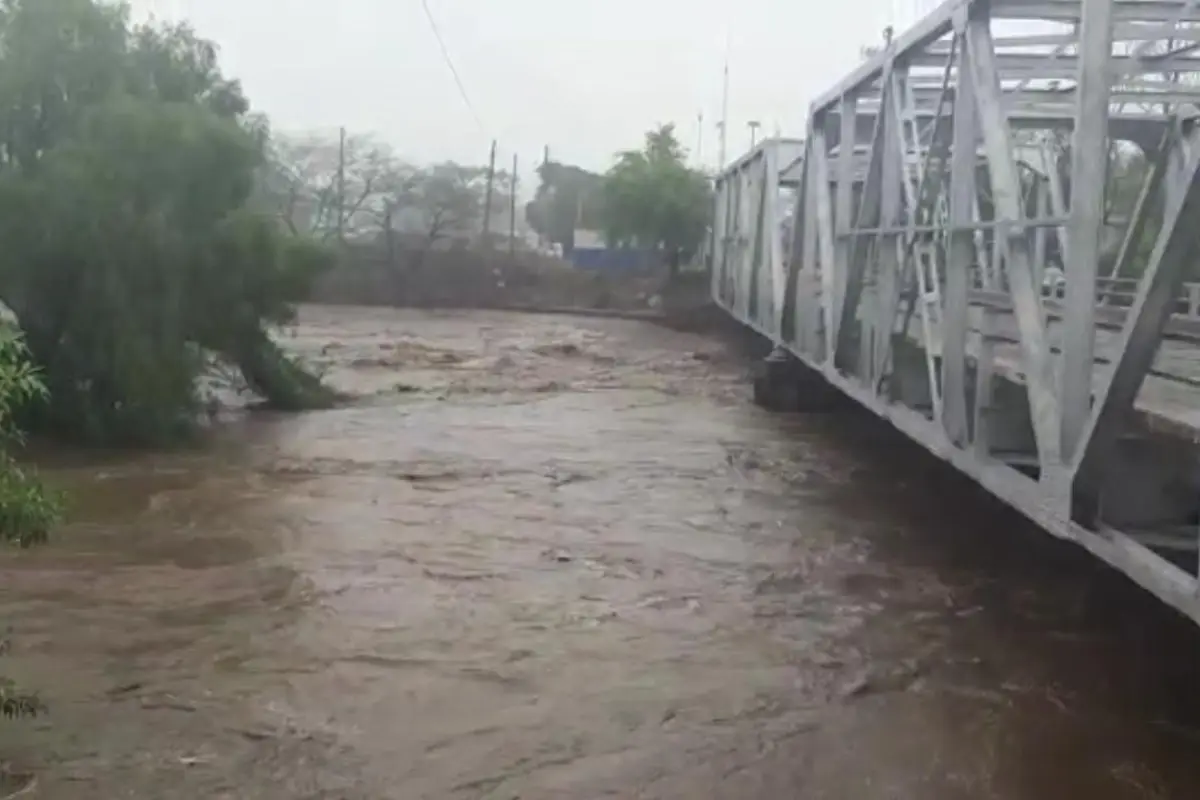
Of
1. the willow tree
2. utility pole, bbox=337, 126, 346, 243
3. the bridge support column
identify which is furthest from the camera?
utility pole, bbox=337, 126, 346, 243

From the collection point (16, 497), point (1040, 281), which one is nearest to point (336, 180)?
point (1040, 281)

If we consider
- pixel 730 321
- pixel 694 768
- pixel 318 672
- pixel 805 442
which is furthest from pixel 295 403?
pixel 730 321

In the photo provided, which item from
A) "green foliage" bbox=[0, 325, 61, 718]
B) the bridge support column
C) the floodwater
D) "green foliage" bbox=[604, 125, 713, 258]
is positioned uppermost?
"green foliage" bbox=[604, 125, 713, 258]

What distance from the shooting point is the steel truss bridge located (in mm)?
5930

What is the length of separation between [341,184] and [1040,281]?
42.2 m

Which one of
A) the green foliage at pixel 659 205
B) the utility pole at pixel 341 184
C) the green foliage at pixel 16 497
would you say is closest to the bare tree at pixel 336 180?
the utility pole at pixel 341 184

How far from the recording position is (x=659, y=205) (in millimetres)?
42469

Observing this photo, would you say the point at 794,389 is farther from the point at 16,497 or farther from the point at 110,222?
the point at 16,497

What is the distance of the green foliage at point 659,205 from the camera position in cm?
4247

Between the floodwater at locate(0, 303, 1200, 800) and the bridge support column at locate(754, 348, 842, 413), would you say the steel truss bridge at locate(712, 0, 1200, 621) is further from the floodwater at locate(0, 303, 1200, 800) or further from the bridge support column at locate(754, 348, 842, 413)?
the bridge support column at locate(754, 348, 842, 413)

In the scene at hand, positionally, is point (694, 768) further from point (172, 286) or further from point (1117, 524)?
point (172, 286)

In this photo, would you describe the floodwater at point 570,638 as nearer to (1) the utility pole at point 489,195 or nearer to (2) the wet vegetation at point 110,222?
(2) the wet vegetation at point 110,222

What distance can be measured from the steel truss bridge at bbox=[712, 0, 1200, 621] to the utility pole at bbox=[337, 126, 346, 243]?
34.3m

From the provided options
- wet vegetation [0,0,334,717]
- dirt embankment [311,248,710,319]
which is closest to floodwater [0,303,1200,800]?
wet vegetation [0,0,334,717]
